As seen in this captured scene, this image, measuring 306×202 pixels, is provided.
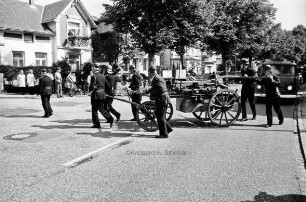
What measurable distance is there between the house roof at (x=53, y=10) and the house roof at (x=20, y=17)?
2.29ft

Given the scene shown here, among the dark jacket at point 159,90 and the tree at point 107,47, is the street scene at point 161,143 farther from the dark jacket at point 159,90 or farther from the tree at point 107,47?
the tree at point 107,47

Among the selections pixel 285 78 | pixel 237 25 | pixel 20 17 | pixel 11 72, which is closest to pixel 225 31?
pixel 237 25

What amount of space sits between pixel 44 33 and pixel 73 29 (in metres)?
3.93

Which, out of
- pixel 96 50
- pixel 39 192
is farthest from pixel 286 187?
pixel 96 50

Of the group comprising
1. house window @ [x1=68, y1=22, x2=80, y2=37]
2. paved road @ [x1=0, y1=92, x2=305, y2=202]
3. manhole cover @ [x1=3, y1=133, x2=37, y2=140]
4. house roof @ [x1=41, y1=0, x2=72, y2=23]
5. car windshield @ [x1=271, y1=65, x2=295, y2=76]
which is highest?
house roof @ [x1=41, y1=0, x2=72, y2=23]

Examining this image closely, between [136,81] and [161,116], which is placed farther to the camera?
[136,81]

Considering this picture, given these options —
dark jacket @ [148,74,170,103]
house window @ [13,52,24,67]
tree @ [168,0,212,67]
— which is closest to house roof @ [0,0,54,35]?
house window @ [13,52,24,67]

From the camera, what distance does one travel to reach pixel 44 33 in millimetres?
30266

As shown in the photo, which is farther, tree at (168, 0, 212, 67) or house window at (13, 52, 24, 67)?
house window at (13, 52, 24, 67)

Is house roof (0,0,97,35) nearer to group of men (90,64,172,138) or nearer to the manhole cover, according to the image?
group of men (90,64,172,138)

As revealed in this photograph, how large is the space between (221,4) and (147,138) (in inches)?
1274

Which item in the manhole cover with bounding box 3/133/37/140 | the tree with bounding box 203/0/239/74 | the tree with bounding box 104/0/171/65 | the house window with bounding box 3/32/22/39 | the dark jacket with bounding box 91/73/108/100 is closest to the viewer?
the manhole cover with bounding box 3/133/37/140

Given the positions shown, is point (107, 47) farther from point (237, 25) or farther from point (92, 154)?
point (92, 154)

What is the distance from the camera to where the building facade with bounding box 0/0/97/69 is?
28188 mm
